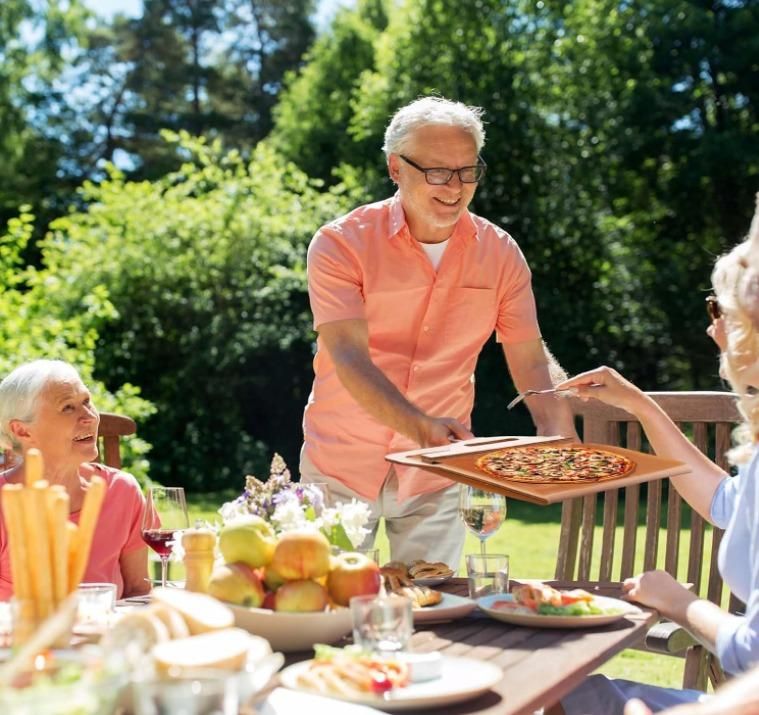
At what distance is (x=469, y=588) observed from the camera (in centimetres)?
249

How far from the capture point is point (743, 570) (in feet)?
6.73

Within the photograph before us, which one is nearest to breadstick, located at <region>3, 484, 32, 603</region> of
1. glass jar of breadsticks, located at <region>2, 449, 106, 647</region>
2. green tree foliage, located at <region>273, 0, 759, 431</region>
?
glass jar of breadsticks, located at <region>2, 449, 106, 647</region>

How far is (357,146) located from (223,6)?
12.0 metres

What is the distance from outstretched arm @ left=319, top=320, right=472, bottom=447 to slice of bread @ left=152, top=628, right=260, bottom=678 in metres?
1.47

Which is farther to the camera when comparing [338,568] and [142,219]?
[142,219]

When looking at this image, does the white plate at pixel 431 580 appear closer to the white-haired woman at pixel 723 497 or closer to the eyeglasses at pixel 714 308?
the white-haired woman at pixel 723 497

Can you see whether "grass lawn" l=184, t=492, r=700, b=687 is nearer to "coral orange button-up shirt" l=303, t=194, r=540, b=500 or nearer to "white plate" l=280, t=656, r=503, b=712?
"coral orange button-up shirt" l=303, t=194, r=540, b=500

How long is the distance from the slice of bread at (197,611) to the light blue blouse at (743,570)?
0.84 metres

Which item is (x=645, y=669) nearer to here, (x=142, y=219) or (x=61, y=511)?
(x=61, y=511)

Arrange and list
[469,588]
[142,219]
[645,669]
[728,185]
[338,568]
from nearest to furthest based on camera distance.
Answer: [338,568] < [469,588] < [645,669] < [142,219] < [728,185]

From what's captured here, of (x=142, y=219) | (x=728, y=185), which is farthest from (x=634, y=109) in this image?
(x=142, y=219)

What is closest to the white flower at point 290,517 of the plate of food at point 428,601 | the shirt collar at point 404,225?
the plate of food at point 428,601

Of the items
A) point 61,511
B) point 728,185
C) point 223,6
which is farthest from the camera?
point 223,6

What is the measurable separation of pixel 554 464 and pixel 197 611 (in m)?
1.23
